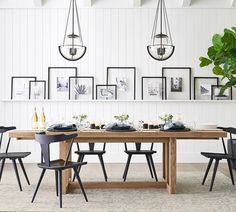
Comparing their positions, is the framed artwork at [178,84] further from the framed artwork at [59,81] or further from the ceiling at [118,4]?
the framed artwork at [59,81]

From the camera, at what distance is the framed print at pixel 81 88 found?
24.9 feet

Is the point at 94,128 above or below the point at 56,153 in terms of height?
above

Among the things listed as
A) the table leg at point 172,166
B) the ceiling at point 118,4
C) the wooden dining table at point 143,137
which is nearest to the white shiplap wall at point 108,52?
the ceiling at point 118,4

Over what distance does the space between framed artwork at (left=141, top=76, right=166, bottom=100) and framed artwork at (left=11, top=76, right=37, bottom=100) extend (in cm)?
205

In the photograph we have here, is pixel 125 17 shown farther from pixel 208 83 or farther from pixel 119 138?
pixel 119 138

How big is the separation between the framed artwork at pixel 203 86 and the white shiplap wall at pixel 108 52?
13 centimetres

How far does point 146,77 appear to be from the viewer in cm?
762

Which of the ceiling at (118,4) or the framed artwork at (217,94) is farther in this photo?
the ceiling at (118,4)

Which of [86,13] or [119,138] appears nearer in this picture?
[119,138]

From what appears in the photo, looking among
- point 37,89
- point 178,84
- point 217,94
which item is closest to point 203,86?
point 217,94

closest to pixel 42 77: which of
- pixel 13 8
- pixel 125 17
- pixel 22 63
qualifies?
pixel 22 63

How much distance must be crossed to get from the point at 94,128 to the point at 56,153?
276cm

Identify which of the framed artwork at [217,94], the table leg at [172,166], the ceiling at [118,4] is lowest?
the table leg at [172,166]

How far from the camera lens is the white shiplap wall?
766cm
